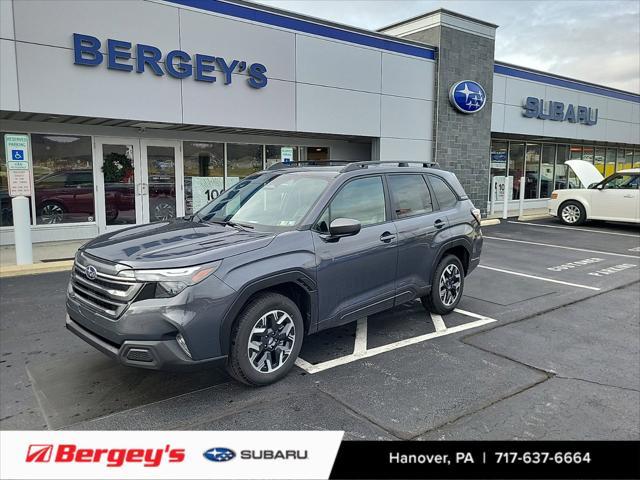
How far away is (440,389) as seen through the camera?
395cm

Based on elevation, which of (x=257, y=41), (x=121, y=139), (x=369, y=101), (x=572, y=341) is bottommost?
(x=572, y=341)

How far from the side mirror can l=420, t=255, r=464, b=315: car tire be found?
177 cm

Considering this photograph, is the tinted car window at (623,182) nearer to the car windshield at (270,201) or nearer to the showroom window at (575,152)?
the showroom window at (575,152)

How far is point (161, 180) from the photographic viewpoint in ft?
40.4

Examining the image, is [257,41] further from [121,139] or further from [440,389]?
[440,389]

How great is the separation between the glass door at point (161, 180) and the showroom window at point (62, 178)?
1.25 meters

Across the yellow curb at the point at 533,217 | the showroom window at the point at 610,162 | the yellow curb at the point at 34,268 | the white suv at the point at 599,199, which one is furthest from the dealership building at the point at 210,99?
the showroom window at the point at 610,162

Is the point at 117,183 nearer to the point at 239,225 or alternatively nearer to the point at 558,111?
the point at 239,225

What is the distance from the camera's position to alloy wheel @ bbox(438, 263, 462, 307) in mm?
5777

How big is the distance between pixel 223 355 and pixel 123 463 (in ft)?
3.44

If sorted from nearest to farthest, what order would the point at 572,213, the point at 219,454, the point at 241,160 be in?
1. the point at 219,454
2. the point at 241,160
3. the point at 572,213

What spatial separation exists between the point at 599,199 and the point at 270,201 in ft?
44.5

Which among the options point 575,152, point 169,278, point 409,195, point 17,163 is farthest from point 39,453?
point 575,152

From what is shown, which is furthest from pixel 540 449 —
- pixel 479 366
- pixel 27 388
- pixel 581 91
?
pixel 581 91
